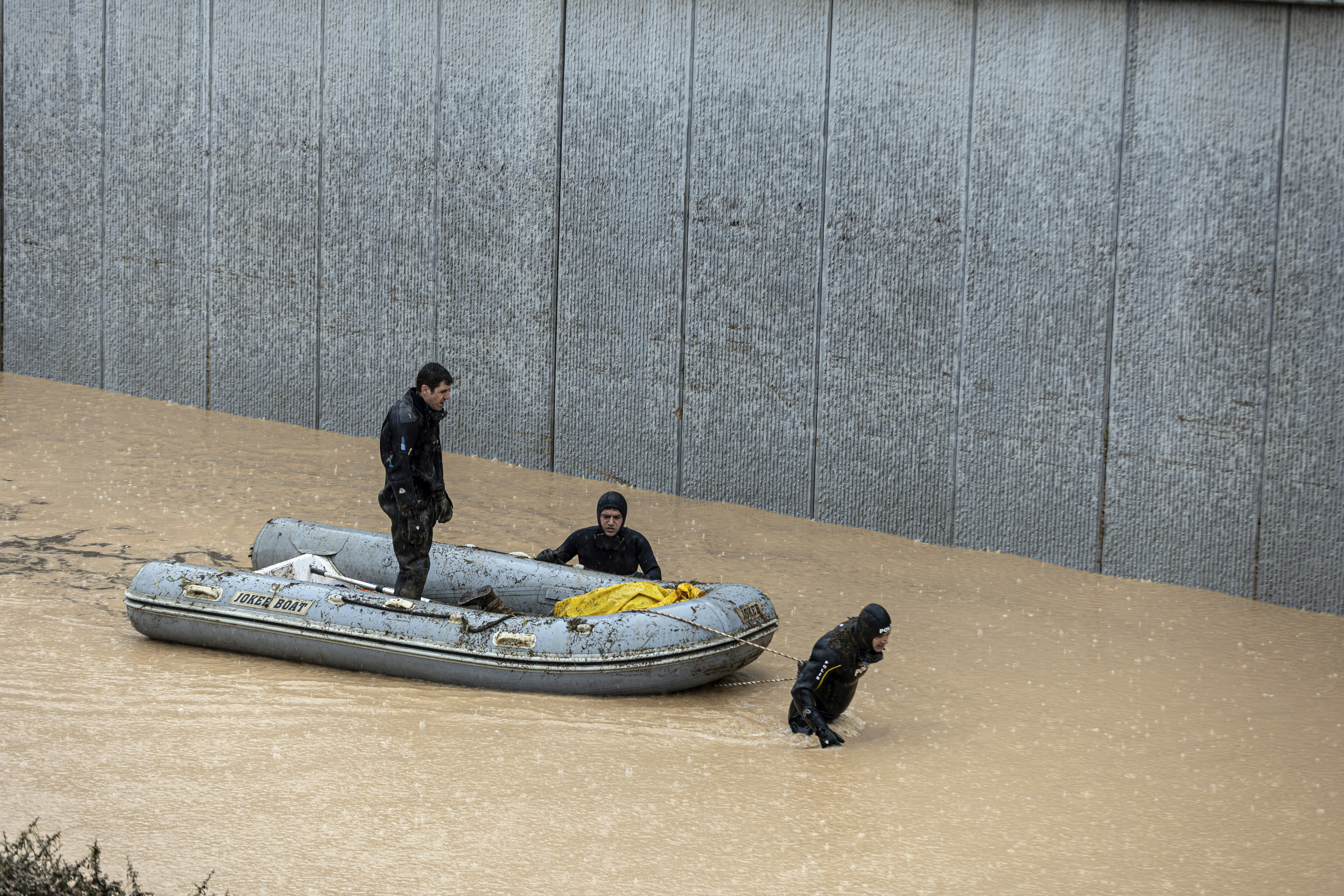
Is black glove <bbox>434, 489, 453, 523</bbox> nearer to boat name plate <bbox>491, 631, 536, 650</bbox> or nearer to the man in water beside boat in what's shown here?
the man in water beside boat

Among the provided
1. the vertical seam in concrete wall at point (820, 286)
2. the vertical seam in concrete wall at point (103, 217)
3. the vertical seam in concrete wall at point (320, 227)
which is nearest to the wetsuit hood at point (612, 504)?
the vertical seam in concrete wall at point (820, 286)

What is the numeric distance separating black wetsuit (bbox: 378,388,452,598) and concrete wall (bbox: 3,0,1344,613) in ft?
11.8

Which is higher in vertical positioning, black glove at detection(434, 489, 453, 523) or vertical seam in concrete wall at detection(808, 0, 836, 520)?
vertical seam in concrete wall at detection(808, 0, 836, 520)

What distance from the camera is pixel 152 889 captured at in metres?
5.04

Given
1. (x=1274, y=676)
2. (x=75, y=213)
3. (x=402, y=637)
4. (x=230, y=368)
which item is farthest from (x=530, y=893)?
(x=75, y=213)

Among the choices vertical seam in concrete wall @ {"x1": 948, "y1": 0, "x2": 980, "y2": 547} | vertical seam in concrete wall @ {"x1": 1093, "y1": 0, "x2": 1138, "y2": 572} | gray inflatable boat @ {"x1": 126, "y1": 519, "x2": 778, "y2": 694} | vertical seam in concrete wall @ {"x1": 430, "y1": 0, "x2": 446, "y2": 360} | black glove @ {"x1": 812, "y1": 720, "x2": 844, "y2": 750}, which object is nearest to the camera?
black glove @ {"x1": 812, "y1": 720, "x2": 844, "y2": 750}

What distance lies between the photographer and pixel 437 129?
1191cm

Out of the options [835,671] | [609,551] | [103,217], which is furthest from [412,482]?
[103,217]

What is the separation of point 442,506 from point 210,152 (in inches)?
262

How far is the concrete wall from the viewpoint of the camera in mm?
8820

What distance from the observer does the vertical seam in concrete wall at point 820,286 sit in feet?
33.4

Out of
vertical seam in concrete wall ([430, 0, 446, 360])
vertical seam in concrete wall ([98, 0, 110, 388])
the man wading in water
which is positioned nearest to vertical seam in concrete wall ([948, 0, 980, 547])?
the man wading in water

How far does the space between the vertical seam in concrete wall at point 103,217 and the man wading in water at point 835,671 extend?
9.36 metres

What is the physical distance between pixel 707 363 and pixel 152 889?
6.53 metres
